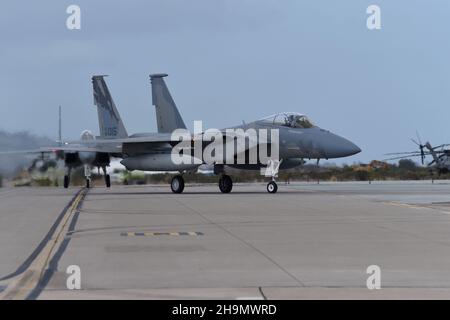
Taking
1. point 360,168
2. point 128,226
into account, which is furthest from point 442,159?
point 128,226

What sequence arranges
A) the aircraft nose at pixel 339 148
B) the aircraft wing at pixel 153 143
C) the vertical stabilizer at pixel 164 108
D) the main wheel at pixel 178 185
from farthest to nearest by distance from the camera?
the vertical stabilizer at pixel 164 108, the main wheel at pixel 178 185, the aircraft wing at pixel 153 143, the aircraft nose at pixel 339 148

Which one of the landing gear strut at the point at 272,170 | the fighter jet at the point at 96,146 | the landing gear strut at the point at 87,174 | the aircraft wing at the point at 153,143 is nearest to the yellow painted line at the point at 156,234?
the aircraft wing at the point at 153,143

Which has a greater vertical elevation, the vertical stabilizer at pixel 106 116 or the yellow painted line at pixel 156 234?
the vertical stabilizer at pixel 106 116

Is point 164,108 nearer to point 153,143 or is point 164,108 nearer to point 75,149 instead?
point 153,143

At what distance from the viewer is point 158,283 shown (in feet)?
31.2

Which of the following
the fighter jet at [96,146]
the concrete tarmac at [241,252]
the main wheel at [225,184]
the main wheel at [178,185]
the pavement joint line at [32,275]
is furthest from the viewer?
the fighter jet at [96,146]

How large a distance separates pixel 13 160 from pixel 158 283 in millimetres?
32130

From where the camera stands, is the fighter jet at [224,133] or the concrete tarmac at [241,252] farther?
the fighter jet at [224,133]

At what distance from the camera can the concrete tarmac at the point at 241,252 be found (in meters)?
9.10

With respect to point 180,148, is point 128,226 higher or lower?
lower

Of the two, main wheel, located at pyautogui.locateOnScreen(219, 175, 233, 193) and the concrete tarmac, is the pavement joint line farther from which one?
main wheel, located at pyautogui.locateOnScreen(219, 175, 233, 193)

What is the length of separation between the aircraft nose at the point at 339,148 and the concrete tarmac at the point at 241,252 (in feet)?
33.0

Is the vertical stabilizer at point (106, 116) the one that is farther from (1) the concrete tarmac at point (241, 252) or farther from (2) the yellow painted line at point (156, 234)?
(2) the yellow painted line at point (156, 234)
